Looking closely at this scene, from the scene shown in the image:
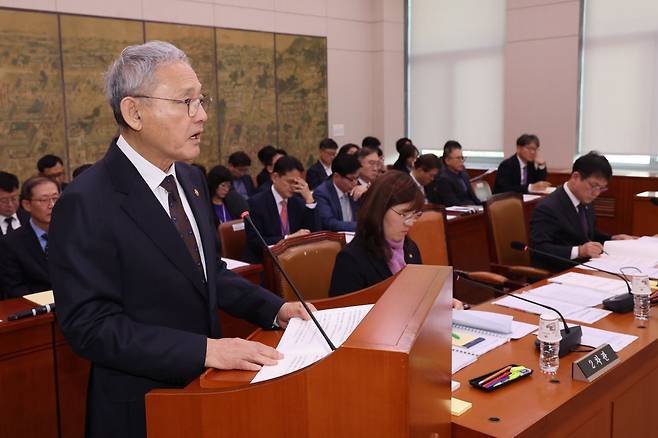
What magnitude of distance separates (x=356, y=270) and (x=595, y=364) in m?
0.99

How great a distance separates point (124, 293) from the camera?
1333mm

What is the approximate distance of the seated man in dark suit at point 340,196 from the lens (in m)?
4.99

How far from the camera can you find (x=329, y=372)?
3.05 feet

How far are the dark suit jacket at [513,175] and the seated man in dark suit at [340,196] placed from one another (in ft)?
8.65

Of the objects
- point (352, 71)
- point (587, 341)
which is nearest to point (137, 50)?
point (587, 341)

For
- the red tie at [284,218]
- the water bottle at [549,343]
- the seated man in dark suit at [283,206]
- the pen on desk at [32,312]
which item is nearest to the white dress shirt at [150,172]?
the water bottle at [549,343]

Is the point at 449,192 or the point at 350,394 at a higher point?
the point at 350,394

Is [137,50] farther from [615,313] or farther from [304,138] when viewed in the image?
[304,138]

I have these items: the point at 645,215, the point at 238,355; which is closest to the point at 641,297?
the point at 238,355

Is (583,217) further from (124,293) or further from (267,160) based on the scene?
(267,160)

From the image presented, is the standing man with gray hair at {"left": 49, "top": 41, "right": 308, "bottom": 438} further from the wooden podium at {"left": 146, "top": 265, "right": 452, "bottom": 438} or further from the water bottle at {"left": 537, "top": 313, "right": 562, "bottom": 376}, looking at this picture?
the water bottle at {"left": 537, "top": 313, "right": 562, "bottom": 376}

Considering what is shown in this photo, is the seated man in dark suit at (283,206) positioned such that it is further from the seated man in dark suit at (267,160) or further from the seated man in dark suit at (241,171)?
the seated man in dark suit at (267,160)

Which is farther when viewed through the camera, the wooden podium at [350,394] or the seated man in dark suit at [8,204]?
the seated man in dark suit at [8,204]

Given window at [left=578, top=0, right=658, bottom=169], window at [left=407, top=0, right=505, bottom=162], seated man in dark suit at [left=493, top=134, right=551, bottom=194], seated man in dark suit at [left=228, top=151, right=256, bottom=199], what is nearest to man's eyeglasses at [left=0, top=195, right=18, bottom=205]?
seated man in dark suit at [left=228, top=151, right=256, bottom=199]
